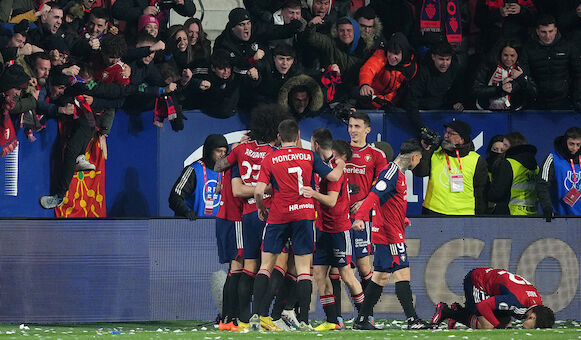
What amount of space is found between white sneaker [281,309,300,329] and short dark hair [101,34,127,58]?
3937 millimetres

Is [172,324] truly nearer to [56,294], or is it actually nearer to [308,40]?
[56,294]

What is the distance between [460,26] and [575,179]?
3059 millimetres

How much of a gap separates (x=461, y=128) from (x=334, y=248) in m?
2.89

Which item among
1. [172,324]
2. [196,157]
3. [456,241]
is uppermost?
[196,157]

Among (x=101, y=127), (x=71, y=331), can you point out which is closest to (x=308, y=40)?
(x=101, y=127)

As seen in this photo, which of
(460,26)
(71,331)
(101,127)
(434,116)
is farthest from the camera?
(460,26)

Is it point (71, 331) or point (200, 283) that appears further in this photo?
point (200, 283)

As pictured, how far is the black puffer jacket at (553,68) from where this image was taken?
15234 millimetres

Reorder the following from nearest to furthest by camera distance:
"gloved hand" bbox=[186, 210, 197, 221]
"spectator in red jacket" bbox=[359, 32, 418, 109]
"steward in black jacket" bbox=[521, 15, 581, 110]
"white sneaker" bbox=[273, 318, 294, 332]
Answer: "white sneaker" bbox=[273, 318, 294, 332]
"gloved hand" bbox=[186, 210, 197, 221]
"spectator in red jacket" bbox=[359, 32, 418, 109]
"steward in black jacket" bbox=[521, 15, 581, 110]

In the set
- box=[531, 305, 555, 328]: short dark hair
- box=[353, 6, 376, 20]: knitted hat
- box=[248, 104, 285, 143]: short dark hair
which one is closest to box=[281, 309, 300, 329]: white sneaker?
box=[248, 104, 285, 143]: short dark hair

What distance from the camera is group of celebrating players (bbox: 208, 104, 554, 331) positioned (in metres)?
10.7

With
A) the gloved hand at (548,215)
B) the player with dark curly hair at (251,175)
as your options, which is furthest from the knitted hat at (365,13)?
the player with dark curly hair at (251,175)

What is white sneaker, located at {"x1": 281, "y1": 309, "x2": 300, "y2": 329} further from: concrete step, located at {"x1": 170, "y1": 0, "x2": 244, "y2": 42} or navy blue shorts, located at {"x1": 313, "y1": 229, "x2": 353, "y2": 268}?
concrete step, located at {"x1": 170, "y1": 0, "x2": 244, "y2": 42}

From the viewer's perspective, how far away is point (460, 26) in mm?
16000
